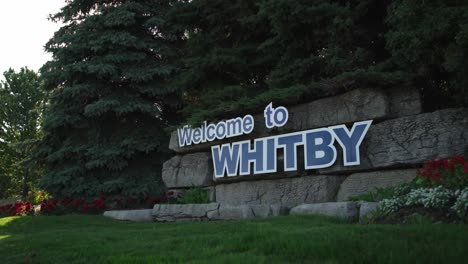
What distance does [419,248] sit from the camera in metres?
3.83

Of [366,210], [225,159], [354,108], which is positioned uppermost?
[354,108]

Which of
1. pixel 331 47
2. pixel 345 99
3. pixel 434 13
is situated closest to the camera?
pixel 434 13

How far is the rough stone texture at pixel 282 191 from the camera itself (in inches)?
345

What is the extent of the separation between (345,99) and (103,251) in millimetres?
5672

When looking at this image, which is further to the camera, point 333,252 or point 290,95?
point 290,95

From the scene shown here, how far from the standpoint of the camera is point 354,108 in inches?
343

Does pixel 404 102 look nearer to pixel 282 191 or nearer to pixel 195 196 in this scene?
pixel 282 191

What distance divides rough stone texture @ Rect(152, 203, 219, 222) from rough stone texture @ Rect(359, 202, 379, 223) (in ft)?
12.1

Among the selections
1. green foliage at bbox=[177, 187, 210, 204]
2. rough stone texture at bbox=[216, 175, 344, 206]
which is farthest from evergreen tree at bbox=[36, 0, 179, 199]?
rough stone texture at bbox=[216, 175, 344, 206]

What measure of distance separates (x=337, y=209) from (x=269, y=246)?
9.76 feet

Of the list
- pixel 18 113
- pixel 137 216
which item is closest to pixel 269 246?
pixel 137 216

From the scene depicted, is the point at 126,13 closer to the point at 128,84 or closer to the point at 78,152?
the point at 128,84

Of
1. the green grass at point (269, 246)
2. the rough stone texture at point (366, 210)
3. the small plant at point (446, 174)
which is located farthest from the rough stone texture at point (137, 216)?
the small plant at point (446, 174)

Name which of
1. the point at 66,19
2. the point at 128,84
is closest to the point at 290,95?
the point at 128,84
